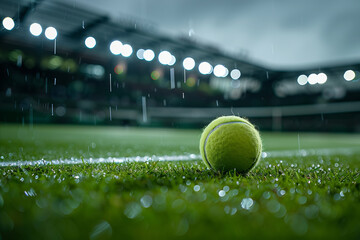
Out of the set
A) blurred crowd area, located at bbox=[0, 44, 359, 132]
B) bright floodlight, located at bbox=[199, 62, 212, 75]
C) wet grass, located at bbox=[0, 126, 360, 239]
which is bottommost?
wet grass, located at bbox=[0, 126, 360, 239]

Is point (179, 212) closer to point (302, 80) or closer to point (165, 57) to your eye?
point (165, 57)

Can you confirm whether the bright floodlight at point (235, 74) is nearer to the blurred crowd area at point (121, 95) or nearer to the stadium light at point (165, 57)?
the blurred crowd area at point (121, 95)

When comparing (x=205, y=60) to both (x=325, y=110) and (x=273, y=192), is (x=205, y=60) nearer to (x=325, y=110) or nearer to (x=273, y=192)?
(x=325, y=110)

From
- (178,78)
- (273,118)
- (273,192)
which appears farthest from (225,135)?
(178,78)

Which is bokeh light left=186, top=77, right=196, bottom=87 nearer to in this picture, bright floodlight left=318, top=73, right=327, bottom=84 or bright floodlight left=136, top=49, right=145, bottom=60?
bright floodlight left=136, top=49, right=145, bottom=60

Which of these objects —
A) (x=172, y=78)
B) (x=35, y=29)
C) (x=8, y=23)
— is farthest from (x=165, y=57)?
(x=8, y=23)

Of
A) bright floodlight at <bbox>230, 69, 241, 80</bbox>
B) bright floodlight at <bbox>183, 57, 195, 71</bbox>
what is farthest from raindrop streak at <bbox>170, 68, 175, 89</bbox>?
bright floodlight at <bbox>230, 69, 241, 80</bbox>

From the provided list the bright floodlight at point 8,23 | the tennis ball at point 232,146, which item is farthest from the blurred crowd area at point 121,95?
the tennis ball at point 232,146
